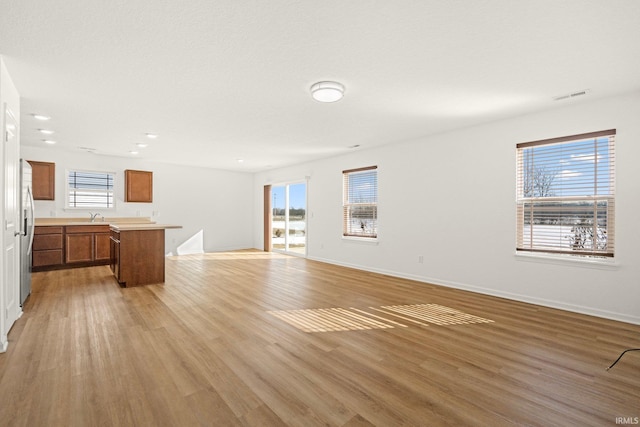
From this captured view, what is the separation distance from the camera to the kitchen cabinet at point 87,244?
5832 millimetres

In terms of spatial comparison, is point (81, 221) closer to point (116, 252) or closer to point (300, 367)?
point (116, 252)

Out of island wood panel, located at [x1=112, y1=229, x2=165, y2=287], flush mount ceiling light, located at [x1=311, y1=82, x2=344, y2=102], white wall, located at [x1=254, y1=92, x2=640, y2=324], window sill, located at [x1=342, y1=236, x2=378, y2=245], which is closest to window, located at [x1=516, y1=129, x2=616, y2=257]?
white wall, located at [x1=254, y1=92, x2=640, y2=324]

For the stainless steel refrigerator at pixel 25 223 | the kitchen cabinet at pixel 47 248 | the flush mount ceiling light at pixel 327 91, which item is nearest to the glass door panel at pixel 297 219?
the flush mount ceiling light at pixel 327 91

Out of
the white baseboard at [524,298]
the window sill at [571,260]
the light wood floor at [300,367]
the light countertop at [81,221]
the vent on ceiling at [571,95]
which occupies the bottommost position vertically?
the light wood floor at [300,367]

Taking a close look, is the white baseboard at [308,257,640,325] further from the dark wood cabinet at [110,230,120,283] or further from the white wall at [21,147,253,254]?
the white wall at [21,147,253,254]

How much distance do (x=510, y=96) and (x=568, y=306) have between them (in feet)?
8.53

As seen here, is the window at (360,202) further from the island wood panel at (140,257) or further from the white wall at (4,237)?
the white wall at (4,237)

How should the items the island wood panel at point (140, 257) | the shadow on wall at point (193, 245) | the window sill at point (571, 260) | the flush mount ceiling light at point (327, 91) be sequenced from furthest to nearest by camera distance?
the shadow on wall at point (193, 245), the island wood panel at point (140, 257), the window sill at point (571, 260), the flush mount ceiling light at point (327, 91)

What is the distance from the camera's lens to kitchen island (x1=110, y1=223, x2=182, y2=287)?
4559mm

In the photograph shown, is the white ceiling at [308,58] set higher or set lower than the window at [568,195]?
higher

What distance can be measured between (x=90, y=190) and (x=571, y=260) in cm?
895

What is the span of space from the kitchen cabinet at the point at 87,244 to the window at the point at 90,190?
3.11ft

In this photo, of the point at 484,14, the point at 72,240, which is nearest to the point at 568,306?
the point at 484,14

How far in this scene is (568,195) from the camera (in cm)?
365
